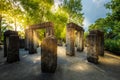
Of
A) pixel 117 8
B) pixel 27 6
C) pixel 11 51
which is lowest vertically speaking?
pixel 11 51

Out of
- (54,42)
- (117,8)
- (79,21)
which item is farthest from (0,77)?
(79,21)

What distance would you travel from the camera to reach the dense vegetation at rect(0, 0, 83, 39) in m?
27.2

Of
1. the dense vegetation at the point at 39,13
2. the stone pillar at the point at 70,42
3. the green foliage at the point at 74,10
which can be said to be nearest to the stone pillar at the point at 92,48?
the stone pillar at the point at 70,42

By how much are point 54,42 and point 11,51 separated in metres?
5.46

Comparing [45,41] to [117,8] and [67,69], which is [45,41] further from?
[117,8]

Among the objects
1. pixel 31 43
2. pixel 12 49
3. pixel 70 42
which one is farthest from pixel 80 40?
pixel 12 49

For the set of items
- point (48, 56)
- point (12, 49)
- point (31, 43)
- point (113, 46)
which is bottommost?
point (48, 56)

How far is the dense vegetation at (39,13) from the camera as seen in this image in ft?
89.4

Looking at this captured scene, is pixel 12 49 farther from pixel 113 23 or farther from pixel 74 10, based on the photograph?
pixel 74 10

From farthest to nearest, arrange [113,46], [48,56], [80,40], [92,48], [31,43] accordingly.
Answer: [80,40] < [113,46] < [31,43] < [92,48] < [48,56]

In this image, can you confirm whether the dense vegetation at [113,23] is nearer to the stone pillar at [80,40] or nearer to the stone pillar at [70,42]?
the stone pillar at [80,40]

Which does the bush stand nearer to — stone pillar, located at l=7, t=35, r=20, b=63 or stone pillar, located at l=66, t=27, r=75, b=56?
stone pillar, located at l=66, t=27, r=75, b=56

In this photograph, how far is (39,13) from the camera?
1276 inches

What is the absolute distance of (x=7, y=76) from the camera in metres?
10.3
